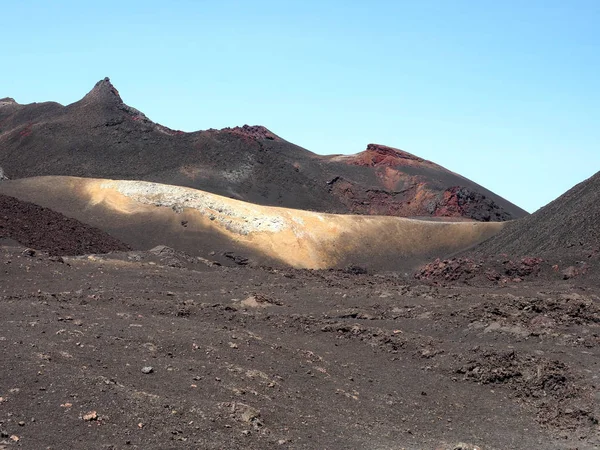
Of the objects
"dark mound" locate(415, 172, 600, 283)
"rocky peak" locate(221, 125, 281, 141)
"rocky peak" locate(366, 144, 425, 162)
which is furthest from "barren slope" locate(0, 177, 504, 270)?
"rocky peak" locate(221, 125, 281, 141)

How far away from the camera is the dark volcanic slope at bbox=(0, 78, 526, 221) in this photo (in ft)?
228

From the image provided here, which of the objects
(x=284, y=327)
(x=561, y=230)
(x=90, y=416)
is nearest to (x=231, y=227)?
(x=561, y=230)

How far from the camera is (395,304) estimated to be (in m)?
25.8

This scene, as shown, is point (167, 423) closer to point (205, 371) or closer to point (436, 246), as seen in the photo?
point (205, 371)

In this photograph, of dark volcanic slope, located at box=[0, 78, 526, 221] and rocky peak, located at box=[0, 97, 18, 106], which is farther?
rocky peak, located at box=[0, 97, 18, 106]

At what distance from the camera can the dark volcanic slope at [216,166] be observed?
69.6 metres

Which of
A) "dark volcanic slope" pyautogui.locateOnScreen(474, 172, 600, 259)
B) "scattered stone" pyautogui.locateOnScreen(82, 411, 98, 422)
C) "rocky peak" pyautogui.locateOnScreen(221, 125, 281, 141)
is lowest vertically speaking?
"scattered stone" pyautogui.locateOnScreen(82, 411, 98, 422)

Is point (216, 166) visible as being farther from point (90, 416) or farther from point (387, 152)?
point (90, 416)

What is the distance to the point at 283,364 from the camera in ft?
55.8

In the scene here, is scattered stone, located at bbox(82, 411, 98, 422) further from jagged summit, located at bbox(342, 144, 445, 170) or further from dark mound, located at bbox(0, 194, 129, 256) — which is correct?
jagged summit, located at bbox(342, 144, 445, 170)

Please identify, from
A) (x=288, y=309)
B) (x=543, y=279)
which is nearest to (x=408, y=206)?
(x=543, y=279)

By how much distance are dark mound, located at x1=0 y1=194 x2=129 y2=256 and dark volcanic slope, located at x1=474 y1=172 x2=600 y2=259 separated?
2049 centimetres

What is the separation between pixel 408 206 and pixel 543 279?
41.6m

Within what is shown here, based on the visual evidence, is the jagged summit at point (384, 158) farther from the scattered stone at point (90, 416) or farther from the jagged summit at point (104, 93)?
the scattered stone at point (90, 416)
